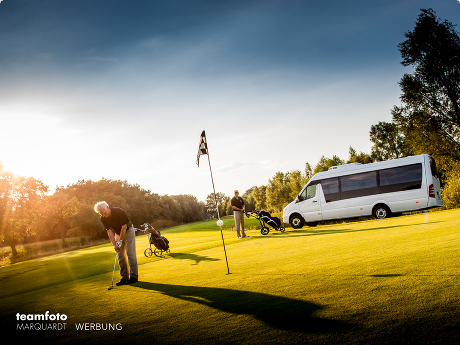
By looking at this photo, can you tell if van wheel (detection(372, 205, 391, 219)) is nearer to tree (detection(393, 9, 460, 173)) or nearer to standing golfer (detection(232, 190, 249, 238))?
standing golfer (detection(232, 190, 249, 238))

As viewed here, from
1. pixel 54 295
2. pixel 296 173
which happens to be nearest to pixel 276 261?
pixel 54 295

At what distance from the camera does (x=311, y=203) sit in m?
17.2

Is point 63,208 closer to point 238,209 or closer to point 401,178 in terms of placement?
point 238,209

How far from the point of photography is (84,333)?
374 cm

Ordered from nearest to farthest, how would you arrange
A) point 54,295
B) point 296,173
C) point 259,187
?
point 54,295
point 296,173
point 259,187

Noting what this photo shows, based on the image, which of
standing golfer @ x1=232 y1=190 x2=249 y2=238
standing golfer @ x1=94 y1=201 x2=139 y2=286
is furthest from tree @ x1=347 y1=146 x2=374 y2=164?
standing golfer @ x1=94 y1=201 x2=139 y2=286

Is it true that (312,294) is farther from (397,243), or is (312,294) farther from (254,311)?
(397,243)

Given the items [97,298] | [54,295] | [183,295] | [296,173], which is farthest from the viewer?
[296,173]

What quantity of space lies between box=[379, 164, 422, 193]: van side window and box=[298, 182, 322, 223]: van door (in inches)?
137

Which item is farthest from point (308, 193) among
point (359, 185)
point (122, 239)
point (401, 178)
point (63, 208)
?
point (63, 208)

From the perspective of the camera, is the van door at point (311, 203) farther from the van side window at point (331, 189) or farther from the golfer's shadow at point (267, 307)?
the golfer's shadow at point (267, 307)

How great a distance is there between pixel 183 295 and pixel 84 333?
5.33ft

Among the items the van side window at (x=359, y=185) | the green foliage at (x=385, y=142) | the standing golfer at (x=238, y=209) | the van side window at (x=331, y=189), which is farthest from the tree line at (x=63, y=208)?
the green foliage at (x=385, y=142)

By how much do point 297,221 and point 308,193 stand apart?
72.3 inches
